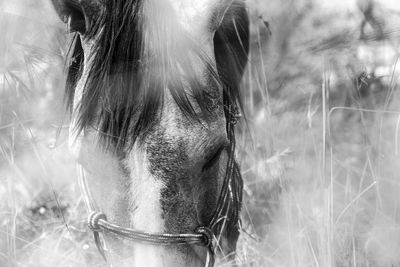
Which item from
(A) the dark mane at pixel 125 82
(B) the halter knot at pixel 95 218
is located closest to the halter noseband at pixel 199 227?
(B) the halter knot at pixel 95 218

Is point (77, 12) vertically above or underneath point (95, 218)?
above

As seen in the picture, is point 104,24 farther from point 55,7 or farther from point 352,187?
point 352,187

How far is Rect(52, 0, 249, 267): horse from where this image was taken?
2.88 feet

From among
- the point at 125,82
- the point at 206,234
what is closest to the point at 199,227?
the point at 206,234

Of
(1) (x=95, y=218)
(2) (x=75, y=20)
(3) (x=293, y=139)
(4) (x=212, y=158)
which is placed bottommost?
(1) (x=95, y=218)

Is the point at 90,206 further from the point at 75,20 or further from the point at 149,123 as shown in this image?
the point at 75,20

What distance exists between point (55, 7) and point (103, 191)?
1.18 feet

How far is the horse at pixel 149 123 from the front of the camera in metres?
0.88

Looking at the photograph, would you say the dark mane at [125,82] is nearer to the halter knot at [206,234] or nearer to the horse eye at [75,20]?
the horse eye at [75,20]

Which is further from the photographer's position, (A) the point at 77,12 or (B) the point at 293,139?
(B) the point at 293,139

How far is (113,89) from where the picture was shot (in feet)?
3.06

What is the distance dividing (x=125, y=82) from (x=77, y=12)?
0.56ft

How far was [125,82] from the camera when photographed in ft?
3.05

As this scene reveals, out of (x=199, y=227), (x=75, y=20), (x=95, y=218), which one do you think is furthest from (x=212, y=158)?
(x=75, y=20)
